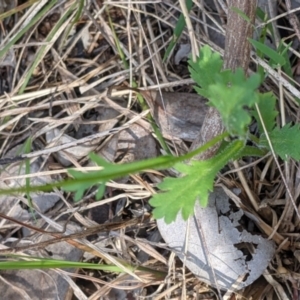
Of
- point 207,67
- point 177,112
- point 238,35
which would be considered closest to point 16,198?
point 177,112

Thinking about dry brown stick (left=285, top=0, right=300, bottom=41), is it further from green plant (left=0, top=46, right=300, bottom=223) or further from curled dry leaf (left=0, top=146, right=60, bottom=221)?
curled dry leaf (left=0, top=146, right=60, bottom=221)

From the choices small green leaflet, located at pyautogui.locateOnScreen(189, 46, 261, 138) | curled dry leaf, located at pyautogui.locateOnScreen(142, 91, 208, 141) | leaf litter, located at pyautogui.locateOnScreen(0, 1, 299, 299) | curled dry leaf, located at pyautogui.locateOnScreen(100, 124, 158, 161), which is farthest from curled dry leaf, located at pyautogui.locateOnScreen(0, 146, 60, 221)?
small green leaflet, located at pyautogui.locateOnScreen(189, 46, 261, 138)

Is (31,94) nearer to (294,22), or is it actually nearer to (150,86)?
(150,86)

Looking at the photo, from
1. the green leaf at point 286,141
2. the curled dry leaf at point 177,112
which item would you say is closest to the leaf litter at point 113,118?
the curled dry leaf at point 177,112

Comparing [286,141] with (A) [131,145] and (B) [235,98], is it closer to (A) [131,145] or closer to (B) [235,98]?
(B) [235,98]

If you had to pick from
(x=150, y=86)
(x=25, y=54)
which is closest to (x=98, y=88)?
(x=150, y=86)

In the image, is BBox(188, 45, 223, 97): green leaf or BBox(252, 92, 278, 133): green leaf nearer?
BBox(188, 45, 223, 97): green leaf
